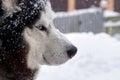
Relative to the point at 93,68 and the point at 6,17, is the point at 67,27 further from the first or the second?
the point at 6,17

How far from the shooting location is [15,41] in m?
3.60

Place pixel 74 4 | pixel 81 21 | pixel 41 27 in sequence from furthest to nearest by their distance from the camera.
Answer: pixel 74 4, pixel 81 21, pixel 41 27

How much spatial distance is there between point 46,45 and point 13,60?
1.01 ft

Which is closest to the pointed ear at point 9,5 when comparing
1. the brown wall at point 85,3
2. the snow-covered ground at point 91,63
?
the snow-covered ground at point 91,63

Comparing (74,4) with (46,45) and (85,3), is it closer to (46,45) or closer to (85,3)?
(85,3)

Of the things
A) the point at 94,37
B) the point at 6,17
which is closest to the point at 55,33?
the point at 6,17

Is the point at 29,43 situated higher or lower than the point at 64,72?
higher

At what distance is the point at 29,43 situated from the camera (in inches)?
144

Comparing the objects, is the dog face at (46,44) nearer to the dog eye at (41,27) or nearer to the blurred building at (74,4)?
the dog eye at (41,27)

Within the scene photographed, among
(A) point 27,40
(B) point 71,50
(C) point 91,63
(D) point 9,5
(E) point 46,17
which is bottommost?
(C) point 91,63

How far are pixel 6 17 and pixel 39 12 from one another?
282 mm

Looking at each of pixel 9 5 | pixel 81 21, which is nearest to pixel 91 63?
pixel 9 5

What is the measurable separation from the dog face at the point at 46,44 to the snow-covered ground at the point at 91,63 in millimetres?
2534

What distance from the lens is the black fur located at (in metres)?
3.58
